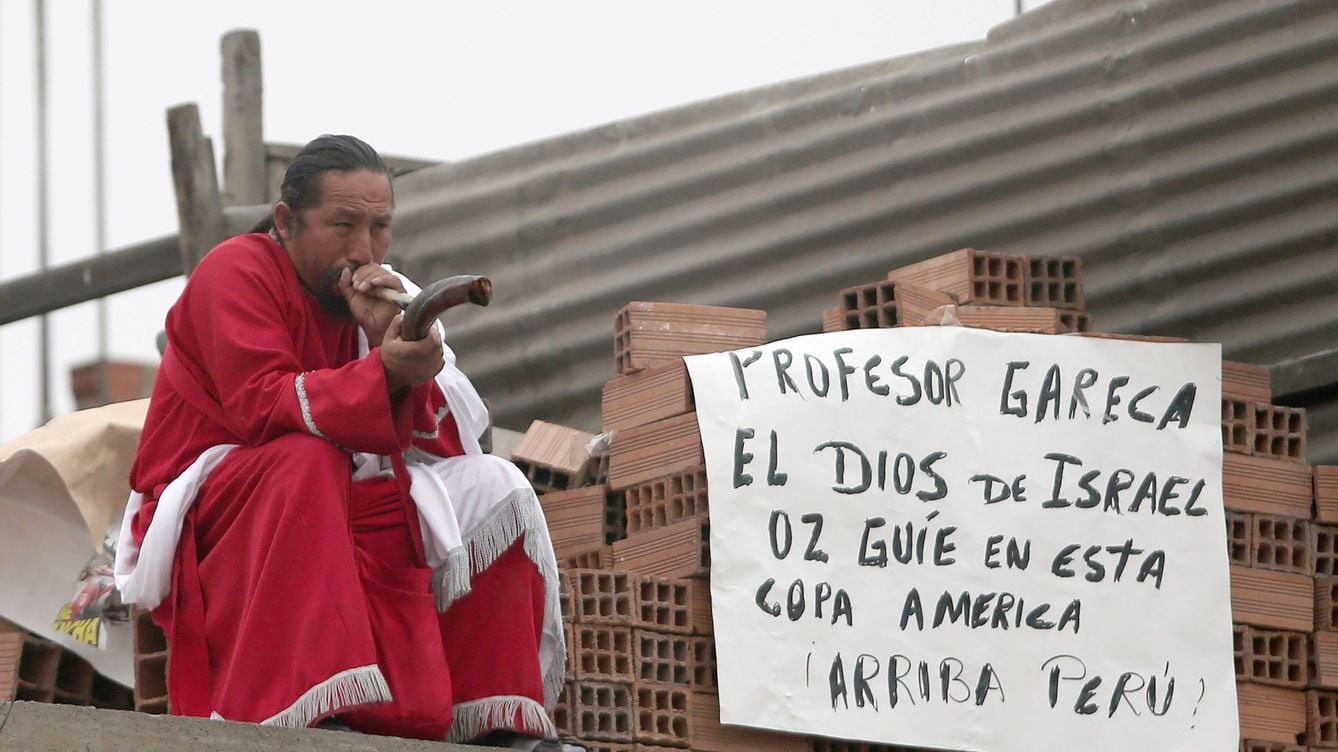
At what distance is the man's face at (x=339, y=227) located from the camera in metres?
4.53

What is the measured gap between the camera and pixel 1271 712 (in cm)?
579

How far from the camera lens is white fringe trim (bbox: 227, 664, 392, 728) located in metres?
4.09

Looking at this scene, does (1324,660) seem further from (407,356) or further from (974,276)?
(407,356)

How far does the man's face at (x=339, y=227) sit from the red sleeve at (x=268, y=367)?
7 cm

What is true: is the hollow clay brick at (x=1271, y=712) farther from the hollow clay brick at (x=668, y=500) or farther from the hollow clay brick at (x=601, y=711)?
the hollow clay brick at (x=601, y=711)

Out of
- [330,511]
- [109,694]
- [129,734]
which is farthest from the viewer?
[109,694]

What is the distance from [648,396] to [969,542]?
884mm

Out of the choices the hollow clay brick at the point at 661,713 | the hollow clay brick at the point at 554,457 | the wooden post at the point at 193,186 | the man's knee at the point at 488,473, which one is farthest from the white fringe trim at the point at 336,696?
the wooden post at the point at 193,186

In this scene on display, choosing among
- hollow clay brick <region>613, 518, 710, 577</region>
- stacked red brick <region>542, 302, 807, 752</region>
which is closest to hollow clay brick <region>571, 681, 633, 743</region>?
stacked red brick <region>542, 302, 807, 752</region>

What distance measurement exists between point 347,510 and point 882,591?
5.36ft

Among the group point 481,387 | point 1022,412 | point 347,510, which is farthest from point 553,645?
point 481,387

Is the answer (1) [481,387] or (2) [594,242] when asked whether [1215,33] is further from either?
(1) [481,387]

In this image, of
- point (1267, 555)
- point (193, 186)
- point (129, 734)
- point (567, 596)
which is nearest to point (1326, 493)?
point (1267, 555)

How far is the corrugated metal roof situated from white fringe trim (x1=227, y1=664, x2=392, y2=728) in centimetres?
335
